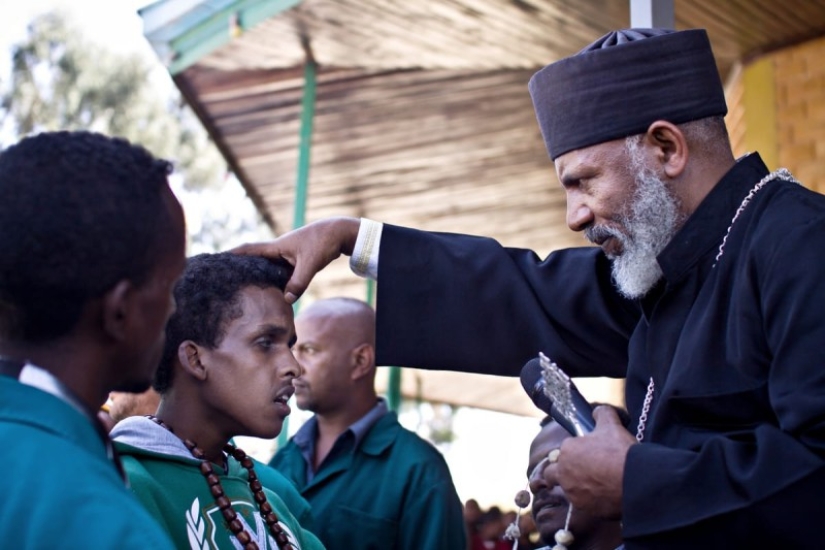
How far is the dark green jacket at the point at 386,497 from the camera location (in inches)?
201

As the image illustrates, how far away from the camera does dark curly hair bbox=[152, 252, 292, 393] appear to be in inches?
141

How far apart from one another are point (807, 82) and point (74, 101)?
22884mm

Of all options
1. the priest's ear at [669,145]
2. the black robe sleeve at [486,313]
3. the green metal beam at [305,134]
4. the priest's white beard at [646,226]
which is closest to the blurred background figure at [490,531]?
the green metal beam at [305,134]

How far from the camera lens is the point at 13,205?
6.83ft

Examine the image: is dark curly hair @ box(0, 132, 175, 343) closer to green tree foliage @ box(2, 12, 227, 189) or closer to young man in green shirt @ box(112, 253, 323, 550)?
young man in green shirt @ box(112, 253, 323, 550)

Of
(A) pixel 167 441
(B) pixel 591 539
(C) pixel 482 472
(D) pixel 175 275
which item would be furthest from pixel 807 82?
(C) pixel 482 472

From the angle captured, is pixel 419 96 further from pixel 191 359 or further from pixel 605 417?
pixel 605 417

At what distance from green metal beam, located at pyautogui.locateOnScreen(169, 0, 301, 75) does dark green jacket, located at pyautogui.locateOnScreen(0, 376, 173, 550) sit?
16.4 ft

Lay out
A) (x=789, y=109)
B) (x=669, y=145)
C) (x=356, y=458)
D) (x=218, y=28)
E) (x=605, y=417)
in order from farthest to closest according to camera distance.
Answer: (x=218, y=28)
(x=789, y=109)
(x=356, y=458)
(x=669, y=145)
(x=605, y=417)

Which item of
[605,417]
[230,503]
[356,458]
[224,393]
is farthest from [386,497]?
[605,417]

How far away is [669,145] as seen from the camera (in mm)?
3404

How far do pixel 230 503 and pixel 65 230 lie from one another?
1.40 m

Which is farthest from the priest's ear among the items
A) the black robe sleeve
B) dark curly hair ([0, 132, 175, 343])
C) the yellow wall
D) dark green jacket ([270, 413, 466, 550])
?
the yellow wall

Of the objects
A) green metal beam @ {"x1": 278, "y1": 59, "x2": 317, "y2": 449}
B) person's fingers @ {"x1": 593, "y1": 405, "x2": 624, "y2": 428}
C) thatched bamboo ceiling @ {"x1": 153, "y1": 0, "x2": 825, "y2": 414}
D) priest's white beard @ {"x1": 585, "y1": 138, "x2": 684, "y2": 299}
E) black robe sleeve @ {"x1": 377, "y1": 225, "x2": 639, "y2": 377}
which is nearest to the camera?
person's fingers @ {"x1": 593, "y1": 405, "x2": 624, "y2": 428}
